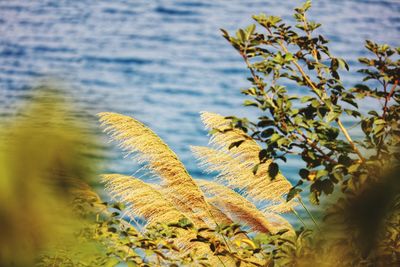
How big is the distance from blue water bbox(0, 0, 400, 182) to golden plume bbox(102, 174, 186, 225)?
532 cm

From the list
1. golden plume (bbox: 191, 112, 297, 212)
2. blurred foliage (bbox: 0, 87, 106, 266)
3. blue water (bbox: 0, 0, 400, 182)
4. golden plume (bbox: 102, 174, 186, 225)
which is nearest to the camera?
blurred foliage (bbox: 0, 87, 106, 266)

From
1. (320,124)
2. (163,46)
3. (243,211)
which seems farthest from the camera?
(163,46)

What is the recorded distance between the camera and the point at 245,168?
3201mm

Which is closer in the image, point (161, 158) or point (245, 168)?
point (161, 158)

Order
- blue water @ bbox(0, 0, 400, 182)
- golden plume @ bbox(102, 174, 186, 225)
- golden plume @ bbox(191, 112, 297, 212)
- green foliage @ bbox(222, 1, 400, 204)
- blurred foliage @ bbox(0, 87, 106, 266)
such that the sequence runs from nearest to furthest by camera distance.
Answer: blurred foliage @ bbox(0, 87, 106, 266) → green foliage @ bbox(222, 1, 400, 204) → golden plume @ bbox(102, 174, 186, 225) → golden plume @ bbox(191, 112, 297, 212) → blue water @ bbox(0, 0, 400, 182)

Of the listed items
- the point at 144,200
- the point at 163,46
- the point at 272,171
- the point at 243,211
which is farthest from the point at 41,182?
the point at 163,46

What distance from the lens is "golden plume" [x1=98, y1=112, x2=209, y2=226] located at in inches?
116

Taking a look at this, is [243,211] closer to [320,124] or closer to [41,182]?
[320,124]

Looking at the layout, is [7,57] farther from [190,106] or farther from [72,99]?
[72,99]

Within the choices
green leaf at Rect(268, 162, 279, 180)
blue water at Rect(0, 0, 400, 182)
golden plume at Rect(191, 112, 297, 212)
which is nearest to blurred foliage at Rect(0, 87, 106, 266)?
green leaf at Rect(268, 162, 279, 180)

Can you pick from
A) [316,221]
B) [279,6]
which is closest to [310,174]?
[316,221]

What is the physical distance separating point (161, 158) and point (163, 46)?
10021mm

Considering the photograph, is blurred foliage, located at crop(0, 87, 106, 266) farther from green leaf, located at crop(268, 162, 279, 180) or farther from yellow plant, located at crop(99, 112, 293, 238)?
yellow plant, located at crop(99, 112, 293, 238)

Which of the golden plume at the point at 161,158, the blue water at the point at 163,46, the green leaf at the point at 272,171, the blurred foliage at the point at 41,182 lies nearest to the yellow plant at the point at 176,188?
the golden plume at the point at 161,158
